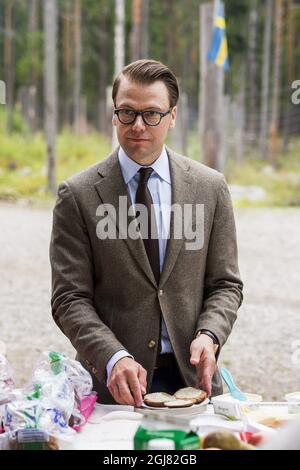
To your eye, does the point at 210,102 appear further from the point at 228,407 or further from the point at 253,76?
the point at 253,76

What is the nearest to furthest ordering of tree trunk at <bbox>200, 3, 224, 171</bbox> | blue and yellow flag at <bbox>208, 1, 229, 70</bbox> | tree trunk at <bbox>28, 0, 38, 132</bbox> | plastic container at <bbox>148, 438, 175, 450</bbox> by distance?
1. plastic container at <bbox>148, 438, 175, 450</bbox>
2. blue and yellow flag at <bbox>208, 1, 229, 70</bbox>
3. tree trunk at <bbox>200, 3, 224, 171</bbox>
4. tree trunk at <bbox>28, 0, 38, 132</bbox>

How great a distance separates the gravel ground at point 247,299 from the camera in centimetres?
625

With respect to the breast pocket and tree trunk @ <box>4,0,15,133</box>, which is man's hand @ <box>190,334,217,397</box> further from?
tree trunk @ <box>4,0,15,133</box>

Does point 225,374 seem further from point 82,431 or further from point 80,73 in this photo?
point 80,73

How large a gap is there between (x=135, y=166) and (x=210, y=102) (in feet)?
19.4

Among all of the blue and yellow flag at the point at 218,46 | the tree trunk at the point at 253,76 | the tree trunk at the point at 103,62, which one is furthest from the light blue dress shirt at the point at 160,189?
the tree trunk at the point at 253,76

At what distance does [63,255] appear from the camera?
2.26m

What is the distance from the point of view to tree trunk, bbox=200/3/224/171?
8.12 metres

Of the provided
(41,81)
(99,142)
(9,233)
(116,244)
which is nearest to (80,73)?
(41,81)

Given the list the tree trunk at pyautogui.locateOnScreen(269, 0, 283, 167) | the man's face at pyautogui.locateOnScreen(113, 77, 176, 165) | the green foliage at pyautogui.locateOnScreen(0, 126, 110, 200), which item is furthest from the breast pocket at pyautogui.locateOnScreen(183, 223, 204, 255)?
the tree trunk at pyautogui.locateOnScreen(269, 0, 283, 167)

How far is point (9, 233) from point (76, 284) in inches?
359
